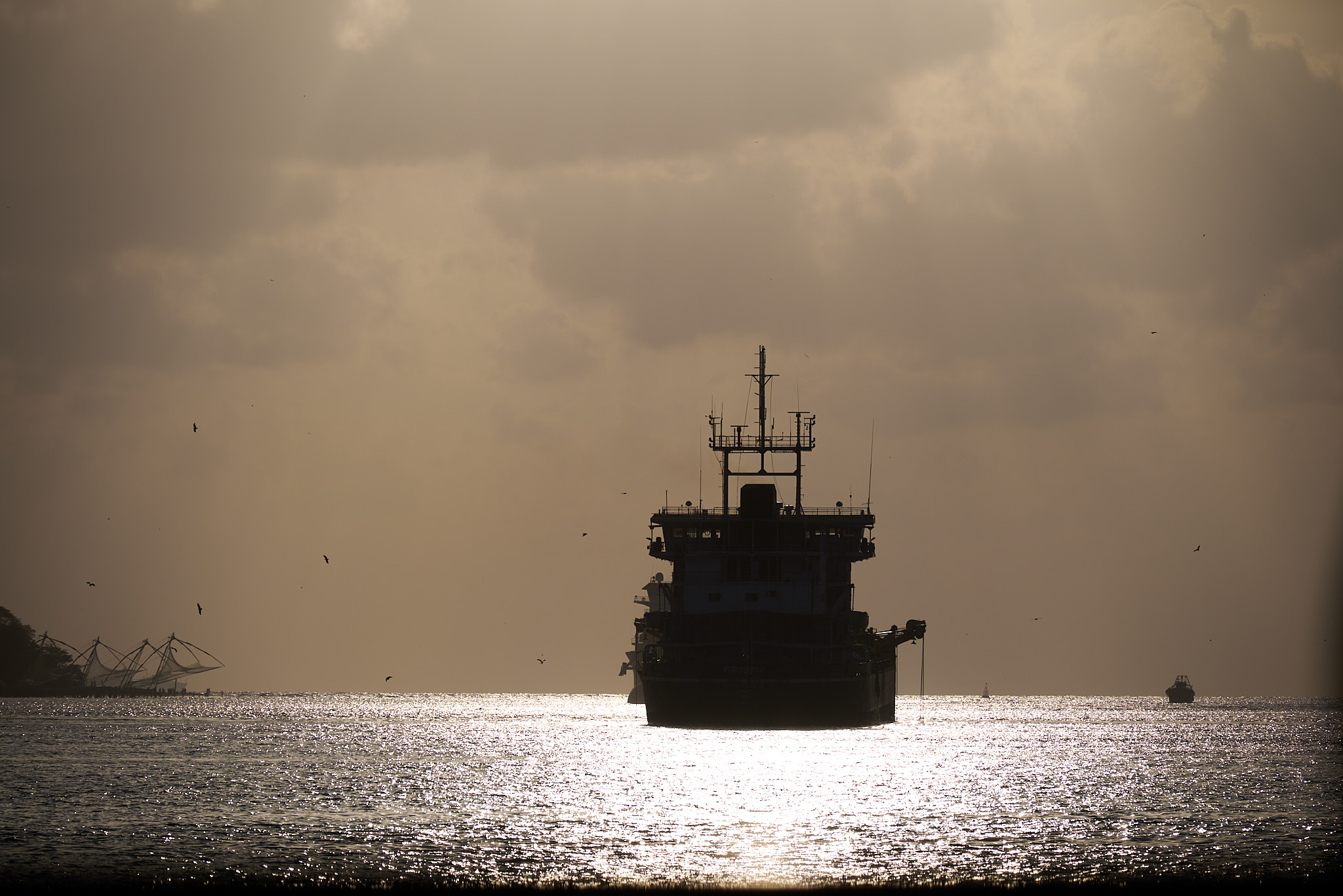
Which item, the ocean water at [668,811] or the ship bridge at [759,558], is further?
the ship bridge at [759,558]

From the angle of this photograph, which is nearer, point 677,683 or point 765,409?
point 677,683

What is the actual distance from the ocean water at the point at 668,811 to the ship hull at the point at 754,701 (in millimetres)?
1496

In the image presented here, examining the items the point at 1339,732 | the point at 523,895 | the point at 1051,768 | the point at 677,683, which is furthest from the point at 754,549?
the point at 1339,732

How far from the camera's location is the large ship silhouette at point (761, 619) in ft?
299

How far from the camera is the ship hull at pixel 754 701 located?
89.9m

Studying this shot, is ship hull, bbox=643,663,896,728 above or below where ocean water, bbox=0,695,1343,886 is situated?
above

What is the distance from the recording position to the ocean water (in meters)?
39.9

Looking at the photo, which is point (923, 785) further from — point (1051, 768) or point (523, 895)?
point (523, 895)

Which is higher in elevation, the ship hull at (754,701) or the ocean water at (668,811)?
the ship hull at (754,701)

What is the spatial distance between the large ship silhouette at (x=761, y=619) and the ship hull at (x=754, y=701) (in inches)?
3.1

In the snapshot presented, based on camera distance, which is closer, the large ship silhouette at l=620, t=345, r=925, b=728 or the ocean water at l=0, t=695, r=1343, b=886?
the ocean water at l=0, t=695, r=1343, b=886

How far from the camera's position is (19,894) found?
34.4 meters

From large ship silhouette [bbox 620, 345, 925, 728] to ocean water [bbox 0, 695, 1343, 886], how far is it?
2.56m

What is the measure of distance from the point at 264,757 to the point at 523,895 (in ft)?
199
